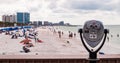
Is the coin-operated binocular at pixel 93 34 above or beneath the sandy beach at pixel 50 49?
above

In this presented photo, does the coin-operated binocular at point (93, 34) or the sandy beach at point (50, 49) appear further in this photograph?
the sandy beach at point (50, 49)

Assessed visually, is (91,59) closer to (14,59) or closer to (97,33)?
(97,33)

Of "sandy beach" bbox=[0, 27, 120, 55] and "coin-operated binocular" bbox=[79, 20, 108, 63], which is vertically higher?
"coin-operated binocular" bbox=[79, 20, 108, 63]

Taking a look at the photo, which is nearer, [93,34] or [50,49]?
[93,34]

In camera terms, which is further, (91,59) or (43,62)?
(43,62)

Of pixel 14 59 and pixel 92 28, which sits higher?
pixel 92 28

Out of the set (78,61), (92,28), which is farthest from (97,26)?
(78,61)

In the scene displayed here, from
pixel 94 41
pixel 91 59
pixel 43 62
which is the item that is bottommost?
pixel 43 62

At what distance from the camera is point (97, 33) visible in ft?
13.6

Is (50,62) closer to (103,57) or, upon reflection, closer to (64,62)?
(64,62)

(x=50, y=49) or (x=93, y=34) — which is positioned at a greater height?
(x=93, y=34)

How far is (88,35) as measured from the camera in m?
4.17

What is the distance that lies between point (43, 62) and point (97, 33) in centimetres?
289

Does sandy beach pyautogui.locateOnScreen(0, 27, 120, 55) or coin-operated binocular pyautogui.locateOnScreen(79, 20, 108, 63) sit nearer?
coin-operated binocular pyautogui.locateOnScreen(79, 20, 108, 63)
